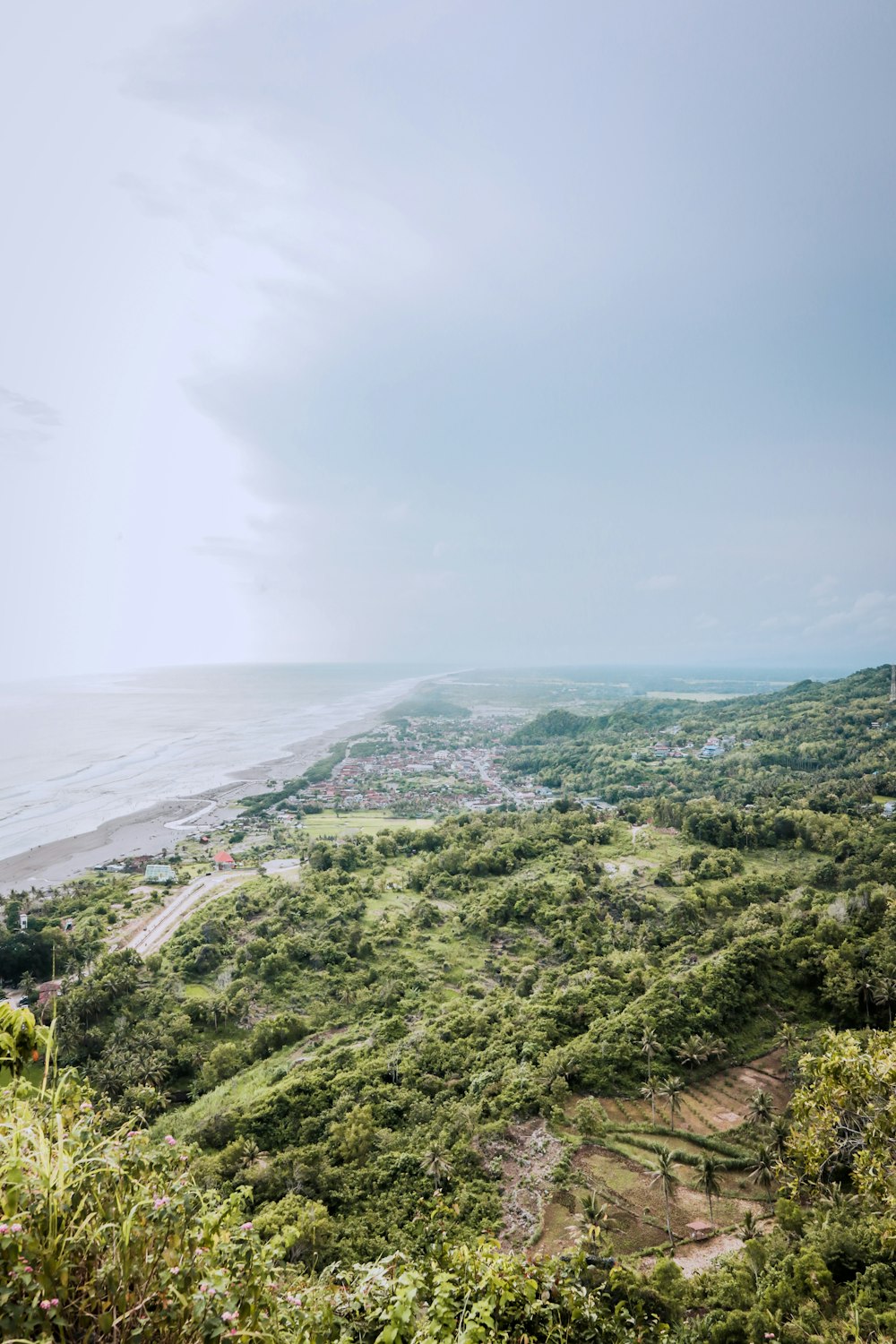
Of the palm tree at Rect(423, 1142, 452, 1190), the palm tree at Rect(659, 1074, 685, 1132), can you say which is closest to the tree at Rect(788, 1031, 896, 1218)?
the palm tree at Rect(423, 1142, 452, 1190)

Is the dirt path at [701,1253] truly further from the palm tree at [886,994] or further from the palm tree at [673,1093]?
the palm tree at [886,994]

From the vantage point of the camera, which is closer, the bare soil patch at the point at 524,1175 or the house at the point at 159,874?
the bare soil patch at the point at 524,1175

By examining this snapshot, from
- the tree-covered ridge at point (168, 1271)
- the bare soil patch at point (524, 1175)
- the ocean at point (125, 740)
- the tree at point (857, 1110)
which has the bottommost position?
the bare soil patch at point (524, 1175)

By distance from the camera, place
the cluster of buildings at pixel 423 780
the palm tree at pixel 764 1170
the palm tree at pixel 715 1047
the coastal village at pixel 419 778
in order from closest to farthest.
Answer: the palm tree at pixel 764 1170 < the palm tree at pixel 715 1047 < the coastal village at pixel 419 778 < the cluster of buildings at pixel 423 780

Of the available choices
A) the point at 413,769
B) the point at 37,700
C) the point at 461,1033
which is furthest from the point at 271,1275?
the point at 37,700

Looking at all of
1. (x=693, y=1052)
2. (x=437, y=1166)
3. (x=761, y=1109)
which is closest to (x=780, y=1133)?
(x=761, y=1109)

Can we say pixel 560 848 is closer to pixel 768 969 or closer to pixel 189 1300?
pixel 768 969

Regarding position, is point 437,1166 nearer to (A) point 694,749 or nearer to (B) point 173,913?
(B) point 173,913

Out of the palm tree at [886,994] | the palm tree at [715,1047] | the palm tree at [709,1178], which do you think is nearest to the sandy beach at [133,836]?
the palm tree at [715,1047]
